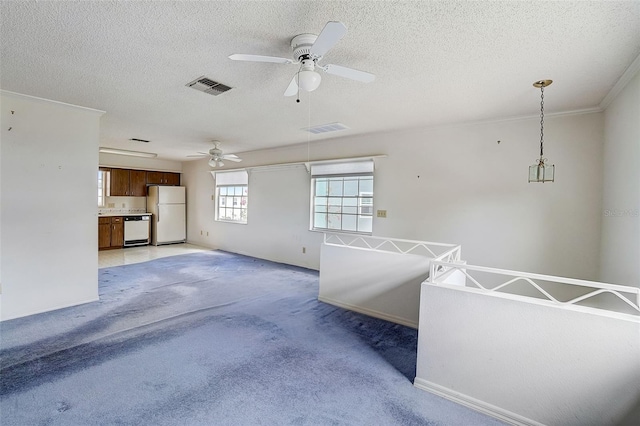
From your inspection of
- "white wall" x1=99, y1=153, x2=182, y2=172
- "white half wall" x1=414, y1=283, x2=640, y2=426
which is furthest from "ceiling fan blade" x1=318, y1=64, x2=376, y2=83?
"white wall" x1=99, y1=153, x2=182, y2=172

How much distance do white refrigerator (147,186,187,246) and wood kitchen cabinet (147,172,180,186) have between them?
0.78 ft

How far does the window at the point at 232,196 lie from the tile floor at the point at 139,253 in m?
1.09

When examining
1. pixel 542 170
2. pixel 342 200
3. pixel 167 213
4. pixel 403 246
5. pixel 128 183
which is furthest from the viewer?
pixel 167 213

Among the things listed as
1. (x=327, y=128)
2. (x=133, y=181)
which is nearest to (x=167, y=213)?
(x=133, y=181)

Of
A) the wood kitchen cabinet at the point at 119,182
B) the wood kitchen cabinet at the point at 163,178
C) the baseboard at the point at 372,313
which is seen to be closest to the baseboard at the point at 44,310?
the baseboard at the point at 372,313

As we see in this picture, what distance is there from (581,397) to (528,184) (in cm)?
253

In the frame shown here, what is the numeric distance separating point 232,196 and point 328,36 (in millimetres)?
6075

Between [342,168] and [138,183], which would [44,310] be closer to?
[342,168]

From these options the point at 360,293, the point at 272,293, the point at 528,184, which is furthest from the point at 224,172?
the point at 528,184

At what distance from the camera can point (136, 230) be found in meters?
7.35

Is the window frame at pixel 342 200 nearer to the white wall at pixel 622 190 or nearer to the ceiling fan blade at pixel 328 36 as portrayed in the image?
the white wall at pixel 622 190

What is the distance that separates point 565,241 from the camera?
10.6ft

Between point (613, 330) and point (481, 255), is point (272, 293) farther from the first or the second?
point (613, 330)

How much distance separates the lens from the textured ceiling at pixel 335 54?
1622 mm
